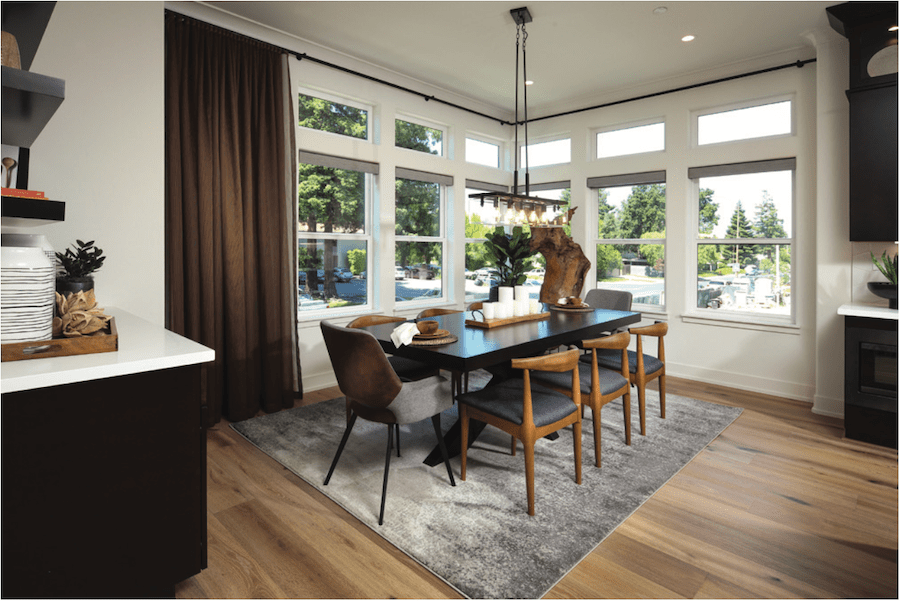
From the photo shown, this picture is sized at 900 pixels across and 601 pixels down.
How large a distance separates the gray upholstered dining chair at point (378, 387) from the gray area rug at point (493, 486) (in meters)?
0.23

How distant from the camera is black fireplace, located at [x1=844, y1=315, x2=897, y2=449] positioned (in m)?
3.11

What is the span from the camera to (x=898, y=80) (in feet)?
10.1

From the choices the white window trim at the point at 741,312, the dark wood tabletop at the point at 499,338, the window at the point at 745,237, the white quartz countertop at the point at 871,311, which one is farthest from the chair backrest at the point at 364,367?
the window at the point at 745,237

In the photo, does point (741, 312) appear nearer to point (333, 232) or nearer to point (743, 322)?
point (743, 322)

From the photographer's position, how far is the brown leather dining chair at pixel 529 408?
228 cm

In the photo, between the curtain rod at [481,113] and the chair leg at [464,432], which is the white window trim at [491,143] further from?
the chair leg at [464,432]

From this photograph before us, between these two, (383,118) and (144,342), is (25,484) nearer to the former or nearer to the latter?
(144,342)

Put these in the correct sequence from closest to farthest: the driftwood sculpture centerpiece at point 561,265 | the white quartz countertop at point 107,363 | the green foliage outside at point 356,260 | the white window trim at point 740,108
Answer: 1. the white quartz countertop at point 107,363
2. the white window trim at point 740,108
3. the driftwood sculpture centerpiece at point 561,265
4. the green foliage outside at point 356,260

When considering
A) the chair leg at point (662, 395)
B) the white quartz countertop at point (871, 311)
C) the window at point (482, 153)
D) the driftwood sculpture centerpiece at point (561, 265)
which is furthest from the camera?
the window at point (482, 153)

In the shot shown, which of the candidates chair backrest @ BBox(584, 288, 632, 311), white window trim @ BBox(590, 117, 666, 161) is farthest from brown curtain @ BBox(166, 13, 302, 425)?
white window trim @ BBox(590, 117, 666, 161)

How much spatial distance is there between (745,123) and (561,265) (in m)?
2.10

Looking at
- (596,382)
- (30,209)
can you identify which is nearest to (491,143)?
(596,382)

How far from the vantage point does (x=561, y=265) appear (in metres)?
4.25

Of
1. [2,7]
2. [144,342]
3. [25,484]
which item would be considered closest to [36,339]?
[144,342]
